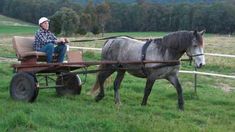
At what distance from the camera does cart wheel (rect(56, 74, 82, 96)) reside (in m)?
11.3

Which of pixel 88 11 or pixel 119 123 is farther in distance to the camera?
pixel 88 11

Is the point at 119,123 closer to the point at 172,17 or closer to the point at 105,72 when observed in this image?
the point at 105,72

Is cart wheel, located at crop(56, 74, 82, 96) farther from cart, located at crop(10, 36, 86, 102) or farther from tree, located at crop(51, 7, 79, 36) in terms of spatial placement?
tree, located at crop(51, 7, 79, 36)

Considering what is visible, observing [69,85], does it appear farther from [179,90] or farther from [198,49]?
[198,49]

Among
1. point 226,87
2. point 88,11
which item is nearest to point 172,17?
point 88,11

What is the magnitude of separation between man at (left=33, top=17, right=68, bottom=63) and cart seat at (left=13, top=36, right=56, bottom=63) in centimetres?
15

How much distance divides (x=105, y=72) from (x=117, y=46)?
0.70 m

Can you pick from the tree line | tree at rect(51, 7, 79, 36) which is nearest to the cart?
tree at rect(51, 7, 79, 36)

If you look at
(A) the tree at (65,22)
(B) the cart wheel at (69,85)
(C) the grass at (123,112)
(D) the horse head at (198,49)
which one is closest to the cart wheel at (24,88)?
(C) the grass at (123,112)

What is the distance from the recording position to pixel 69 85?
446 inches

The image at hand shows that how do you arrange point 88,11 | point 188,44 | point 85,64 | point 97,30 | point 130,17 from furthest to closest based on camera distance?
point 130,17 → point 88,11 → point 97,30 → point 85,64 → point 188,44

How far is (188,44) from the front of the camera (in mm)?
9461

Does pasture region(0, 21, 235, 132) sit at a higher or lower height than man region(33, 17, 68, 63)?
lower

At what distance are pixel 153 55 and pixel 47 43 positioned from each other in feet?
8.30
